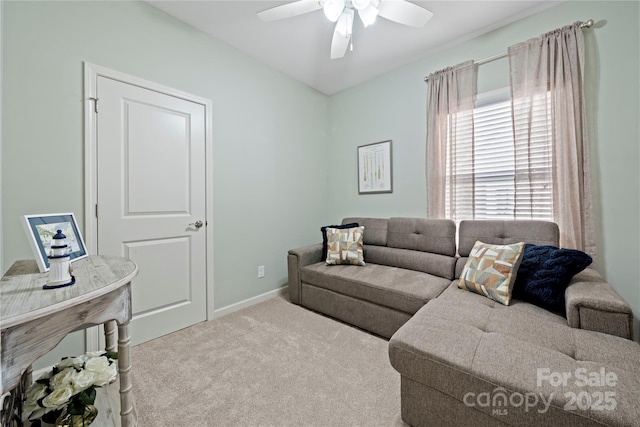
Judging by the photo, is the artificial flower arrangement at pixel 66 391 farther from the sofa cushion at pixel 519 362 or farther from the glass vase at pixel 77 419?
the sofa cushion at pixel 519 362

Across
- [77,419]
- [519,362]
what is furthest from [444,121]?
[77,419]

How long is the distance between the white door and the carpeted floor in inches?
11.6

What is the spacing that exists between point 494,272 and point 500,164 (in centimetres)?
117

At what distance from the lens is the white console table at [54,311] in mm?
625

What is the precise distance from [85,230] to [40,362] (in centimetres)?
84

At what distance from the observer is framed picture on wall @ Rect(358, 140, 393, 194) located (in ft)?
9.80

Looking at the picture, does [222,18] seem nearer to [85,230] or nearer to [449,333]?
[85,230]

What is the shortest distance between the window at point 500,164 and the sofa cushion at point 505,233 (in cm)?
23

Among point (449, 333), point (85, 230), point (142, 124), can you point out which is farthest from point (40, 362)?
point (449, 333)

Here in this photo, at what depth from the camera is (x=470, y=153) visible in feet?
7.91

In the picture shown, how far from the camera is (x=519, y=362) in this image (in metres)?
0.97

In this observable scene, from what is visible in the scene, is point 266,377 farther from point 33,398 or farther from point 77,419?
point 33,398

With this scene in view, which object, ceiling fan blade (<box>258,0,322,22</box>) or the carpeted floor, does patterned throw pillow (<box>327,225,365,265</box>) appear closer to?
the carpeted floor

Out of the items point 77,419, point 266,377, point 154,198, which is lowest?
point 266,377
